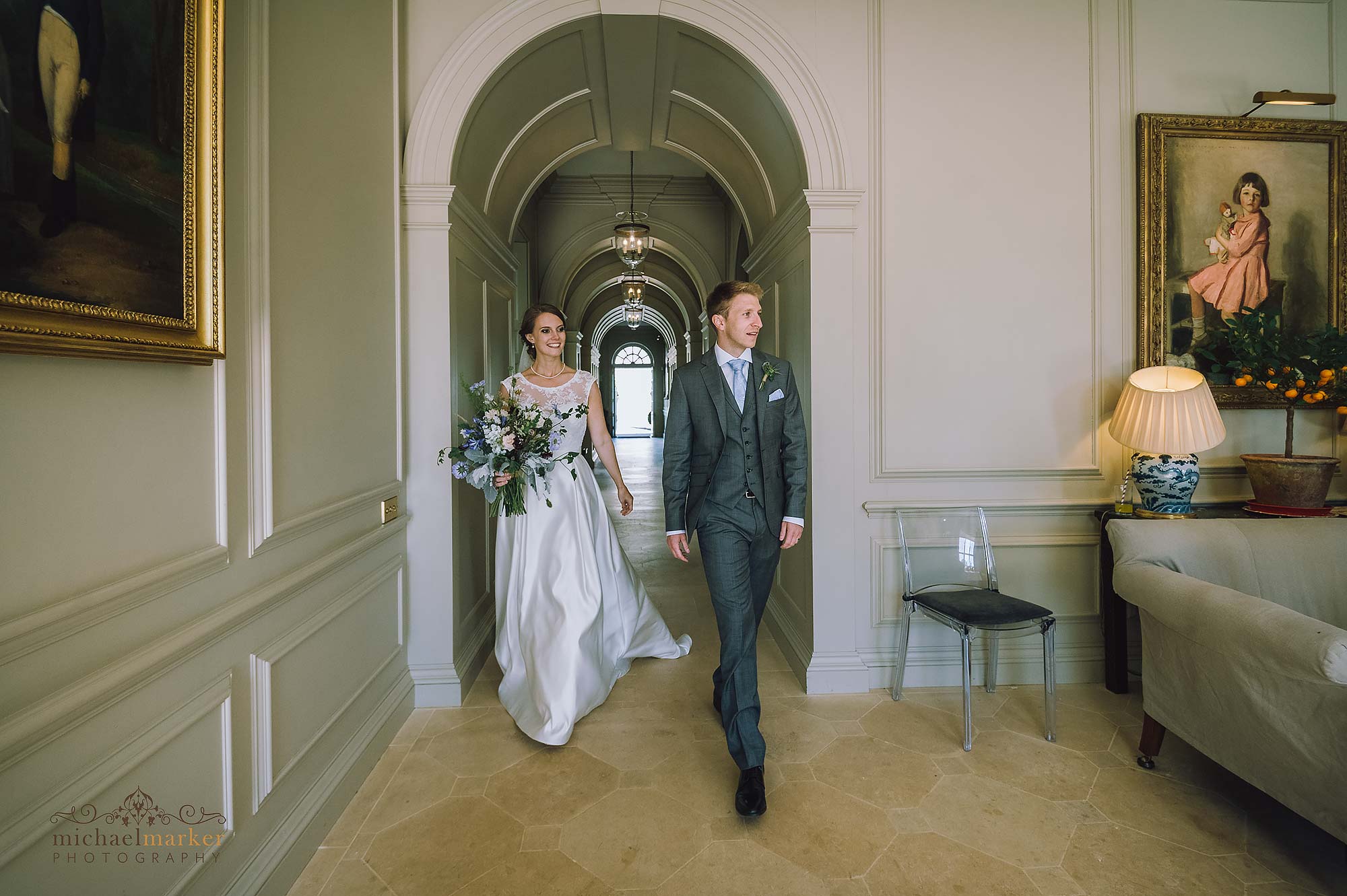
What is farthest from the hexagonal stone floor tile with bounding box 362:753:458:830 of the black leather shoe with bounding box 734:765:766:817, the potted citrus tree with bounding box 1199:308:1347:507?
the potted citrus tree with bounding box 1199:308:1347:507

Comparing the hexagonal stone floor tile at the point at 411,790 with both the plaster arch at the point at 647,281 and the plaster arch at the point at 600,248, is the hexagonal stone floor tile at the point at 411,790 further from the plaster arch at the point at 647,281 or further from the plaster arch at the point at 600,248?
the plaster arch at the point at 647,281

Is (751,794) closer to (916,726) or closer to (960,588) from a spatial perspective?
(916,726)

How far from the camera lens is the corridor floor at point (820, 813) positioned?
208 centimetres

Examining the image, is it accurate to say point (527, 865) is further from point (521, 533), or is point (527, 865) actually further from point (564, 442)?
point (564, 442)

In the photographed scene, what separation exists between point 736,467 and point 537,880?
1580mm

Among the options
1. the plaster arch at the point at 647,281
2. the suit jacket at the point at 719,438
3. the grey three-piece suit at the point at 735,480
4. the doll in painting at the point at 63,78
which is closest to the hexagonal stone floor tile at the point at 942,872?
the grey three-piece suit at the point at 735,480

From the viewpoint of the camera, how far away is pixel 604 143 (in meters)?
5.09

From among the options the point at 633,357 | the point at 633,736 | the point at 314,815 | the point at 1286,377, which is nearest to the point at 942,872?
the point at 633,736

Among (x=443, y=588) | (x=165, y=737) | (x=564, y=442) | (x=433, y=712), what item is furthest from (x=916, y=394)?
(x=165, y=737)

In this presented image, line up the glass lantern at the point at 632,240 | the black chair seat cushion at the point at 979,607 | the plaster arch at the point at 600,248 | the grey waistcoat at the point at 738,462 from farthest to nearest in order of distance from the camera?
the plaster arch at the point at 600,248 < the glass lantern at the point at 632,240 < the black chair seat cushion at the point at 979,607 < the grey waistcoat at the point at 738,462

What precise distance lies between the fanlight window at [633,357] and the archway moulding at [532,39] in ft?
80.6

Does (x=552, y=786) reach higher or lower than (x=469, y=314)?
lower

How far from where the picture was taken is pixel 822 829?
2332 millimetres

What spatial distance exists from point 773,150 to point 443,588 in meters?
3.15
